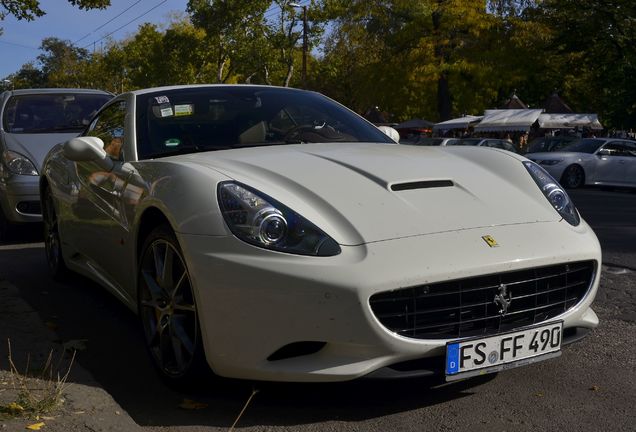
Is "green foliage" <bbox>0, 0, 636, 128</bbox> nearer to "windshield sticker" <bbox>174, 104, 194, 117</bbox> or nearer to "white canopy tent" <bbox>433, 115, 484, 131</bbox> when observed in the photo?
"white canopy tent" <bbox>433, 115, 484, 131</bbox>

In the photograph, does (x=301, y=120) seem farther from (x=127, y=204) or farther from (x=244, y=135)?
(x=127, y=204)

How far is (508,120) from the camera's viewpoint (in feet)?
102

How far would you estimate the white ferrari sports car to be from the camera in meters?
2.85

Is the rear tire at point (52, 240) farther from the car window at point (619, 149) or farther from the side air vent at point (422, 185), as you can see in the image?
the car window at point (619, 149)

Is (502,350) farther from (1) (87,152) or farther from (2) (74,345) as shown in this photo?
(1) (87,152)

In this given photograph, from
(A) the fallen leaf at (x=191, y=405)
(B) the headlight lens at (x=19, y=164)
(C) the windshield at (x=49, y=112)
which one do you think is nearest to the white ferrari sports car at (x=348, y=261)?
(A) the fallen leaf at (x=191, y=405)

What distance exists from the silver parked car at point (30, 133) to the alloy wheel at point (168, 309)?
14.2 ft

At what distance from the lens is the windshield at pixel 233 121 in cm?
415

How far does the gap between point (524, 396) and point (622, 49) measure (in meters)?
27.5

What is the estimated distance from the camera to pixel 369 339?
2.82 meters

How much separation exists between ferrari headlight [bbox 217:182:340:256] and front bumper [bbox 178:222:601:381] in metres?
0.05

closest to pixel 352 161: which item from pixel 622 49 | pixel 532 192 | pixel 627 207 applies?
pixel 532 192

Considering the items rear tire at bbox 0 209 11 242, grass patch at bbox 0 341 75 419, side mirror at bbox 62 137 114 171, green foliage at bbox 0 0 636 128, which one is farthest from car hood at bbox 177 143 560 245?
green foliage at bbox 0 0 636 128

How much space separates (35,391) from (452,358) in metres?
1.69
